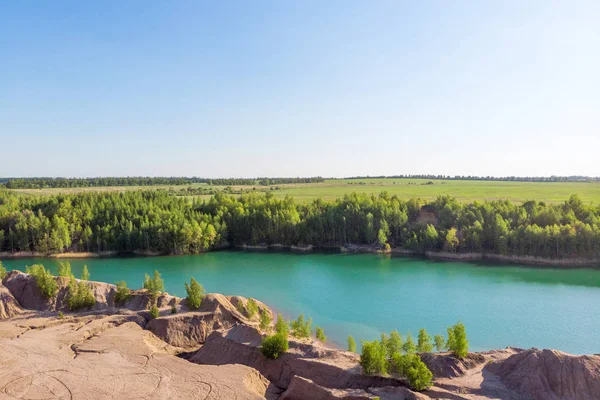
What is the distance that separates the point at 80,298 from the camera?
30.4 meters

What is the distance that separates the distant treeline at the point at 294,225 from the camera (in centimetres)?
5434

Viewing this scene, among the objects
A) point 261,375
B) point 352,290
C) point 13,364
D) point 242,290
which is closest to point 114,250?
point 242,290

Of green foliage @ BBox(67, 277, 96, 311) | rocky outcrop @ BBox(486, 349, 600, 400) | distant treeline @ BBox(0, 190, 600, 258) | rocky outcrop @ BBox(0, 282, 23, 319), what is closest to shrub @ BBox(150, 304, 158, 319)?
green foliage @ BBox(67, 277, 96, 311)

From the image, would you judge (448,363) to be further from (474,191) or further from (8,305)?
(474,191)

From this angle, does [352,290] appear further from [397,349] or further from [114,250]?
[114,250]

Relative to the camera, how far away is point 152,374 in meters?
20.0

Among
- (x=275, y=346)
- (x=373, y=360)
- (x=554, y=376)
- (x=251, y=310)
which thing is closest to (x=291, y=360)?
(x=275, y=346)

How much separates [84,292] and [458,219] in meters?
47.7

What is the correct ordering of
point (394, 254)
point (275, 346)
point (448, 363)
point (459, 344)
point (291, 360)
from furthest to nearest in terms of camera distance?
point (394, 254) → point (275, 346) → point (291, 360) → point (459, 344) → point (448, 363)

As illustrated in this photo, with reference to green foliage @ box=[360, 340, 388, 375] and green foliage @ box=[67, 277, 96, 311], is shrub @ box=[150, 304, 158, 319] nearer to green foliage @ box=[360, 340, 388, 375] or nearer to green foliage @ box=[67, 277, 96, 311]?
green foliage @ box=[67, 277, 96, 311]

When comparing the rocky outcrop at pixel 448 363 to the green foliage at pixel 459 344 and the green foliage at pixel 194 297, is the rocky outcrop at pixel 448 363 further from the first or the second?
the green foliage at pixel 194 297

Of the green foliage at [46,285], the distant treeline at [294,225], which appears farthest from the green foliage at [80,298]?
the distant treeline at [294,225]

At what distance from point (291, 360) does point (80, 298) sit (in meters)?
18.0

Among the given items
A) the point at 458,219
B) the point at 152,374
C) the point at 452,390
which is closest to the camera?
the point at 452,390
